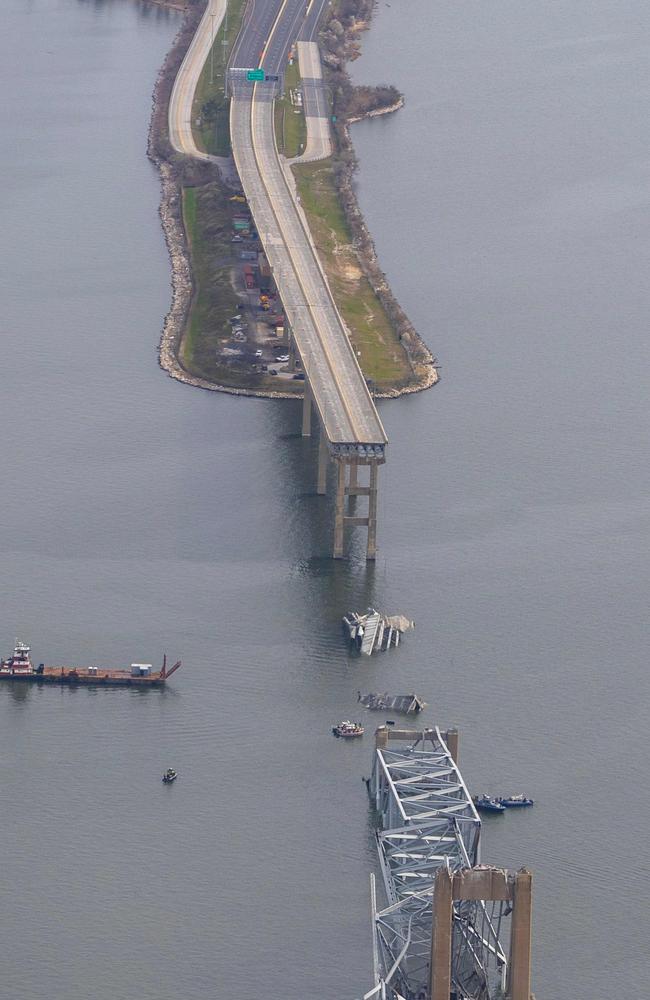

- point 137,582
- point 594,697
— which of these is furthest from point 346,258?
point 594,697

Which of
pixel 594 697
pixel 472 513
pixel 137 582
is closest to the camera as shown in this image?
pixel 594 697

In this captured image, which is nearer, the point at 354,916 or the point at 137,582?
the point at 354,916

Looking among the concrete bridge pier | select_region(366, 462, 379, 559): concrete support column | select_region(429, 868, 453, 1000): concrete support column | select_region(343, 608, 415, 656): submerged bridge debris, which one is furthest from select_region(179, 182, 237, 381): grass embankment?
select_region(429, 868, 453, 1000): concrete support column

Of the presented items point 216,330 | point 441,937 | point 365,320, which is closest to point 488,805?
point 441,937

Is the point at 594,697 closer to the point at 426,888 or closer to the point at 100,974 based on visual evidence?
the point at 426,888

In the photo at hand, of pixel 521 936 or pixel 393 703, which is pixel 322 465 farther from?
pixel 521 936

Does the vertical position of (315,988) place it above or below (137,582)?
below
